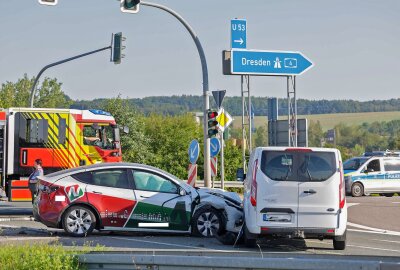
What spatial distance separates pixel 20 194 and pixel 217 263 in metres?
18.1

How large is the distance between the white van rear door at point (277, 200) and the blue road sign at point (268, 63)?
15070mm

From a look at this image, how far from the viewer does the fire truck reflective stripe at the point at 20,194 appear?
81.4 feet

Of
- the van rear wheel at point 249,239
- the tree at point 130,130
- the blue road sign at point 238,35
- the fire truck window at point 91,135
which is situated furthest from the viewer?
the tree at point 130,130

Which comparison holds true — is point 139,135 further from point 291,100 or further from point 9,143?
point 9,143

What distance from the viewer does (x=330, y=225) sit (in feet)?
42.9

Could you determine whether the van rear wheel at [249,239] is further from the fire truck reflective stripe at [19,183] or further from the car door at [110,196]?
the fire truck reflective stripe at [19,183]

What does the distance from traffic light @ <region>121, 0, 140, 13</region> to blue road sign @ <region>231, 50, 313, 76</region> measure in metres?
8.71

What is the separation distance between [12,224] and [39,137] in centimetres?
878

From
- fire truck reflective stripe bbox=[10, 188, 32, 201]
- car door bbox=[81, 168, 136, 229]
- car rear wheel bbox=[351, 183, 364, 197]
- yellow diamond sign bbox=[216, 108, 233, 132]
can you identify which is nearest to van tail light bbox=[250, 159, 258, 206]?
car door bbox=[81, 168, 136, 229]

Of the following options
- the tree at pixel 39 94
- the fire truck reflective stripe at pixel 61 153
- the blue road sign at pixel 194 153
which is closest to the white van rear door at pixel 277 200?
the blue road sign at pixel 194 153

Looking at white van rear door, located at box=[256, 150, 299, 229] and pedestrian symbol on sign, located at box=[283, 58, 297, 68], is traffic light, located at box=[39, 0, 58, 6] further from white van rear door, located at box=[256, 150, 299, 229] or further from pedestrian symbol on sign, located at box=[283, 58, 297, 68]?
pedestrian symbol on sign, located at box=[283, 58, 297, 68]

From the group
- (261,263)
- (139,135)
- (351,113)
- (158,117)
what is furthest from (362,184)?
(351,113)

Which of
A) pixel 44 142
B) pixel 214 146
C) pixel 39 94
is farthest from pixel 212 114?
pixel 39 94

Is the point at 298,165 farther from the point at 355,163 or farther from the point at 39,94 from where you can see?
the point at 39,94
